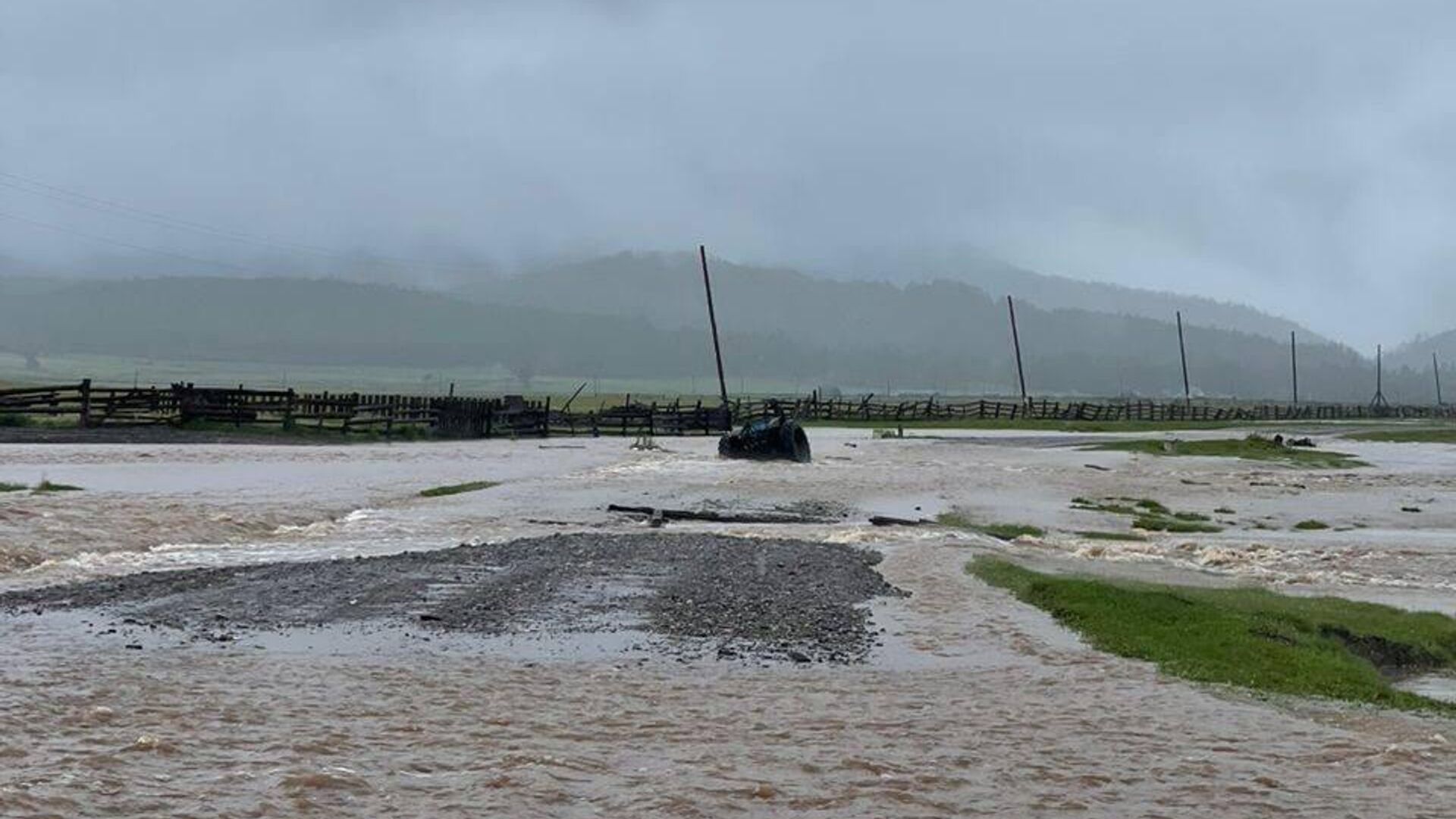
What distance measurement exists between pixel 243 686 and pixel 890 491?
104 feet

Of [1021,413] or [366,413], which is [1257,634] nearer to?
[366,413]

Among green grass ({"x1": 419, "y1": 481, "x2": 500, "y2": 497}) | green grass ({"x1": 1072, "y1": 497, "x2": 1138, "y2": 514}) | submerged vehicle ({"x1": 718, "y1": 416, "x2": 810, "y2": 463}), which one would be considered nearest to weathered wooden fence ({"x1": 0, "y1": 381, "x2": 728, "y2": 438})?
submerged vehicle ({"x1": 718, "y1": 416, "x2": 810, "y2": 463})

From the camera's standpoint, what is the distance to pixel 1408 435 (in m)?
104

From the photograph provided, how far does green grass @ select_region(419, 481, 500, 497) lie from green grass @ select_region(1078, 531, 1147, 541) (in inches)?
595

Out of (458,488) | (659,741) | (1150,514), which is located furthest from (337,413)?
(659,741)

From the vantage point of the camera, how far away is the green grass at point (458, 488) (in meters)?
37.6

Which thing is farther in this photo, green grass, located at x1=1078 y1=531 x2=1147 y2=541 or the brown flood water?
green grass, located at x1=1078 y1=531 x2=1147 y2=541

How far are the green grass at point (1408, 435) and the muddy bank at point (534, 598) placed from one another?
3232 inches

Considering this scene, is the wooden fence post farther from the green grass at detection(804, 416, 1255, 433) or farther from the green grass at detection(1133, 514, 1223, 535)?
the green grass at detection(804, 416, 1255, 433)

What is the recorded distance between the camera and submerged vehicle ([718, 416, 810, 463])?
56.5 meters

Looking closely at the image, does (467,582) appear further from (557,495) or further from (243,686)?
(557,495)

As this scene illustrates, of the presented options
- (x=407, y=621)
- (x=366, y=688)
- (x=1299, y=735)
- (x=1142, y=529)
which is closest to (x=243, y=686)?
(x=366, y=688)

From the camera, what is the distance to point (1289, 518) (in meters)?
37.6

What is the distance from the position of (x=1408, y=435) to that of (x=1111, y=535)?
80.7 meters
